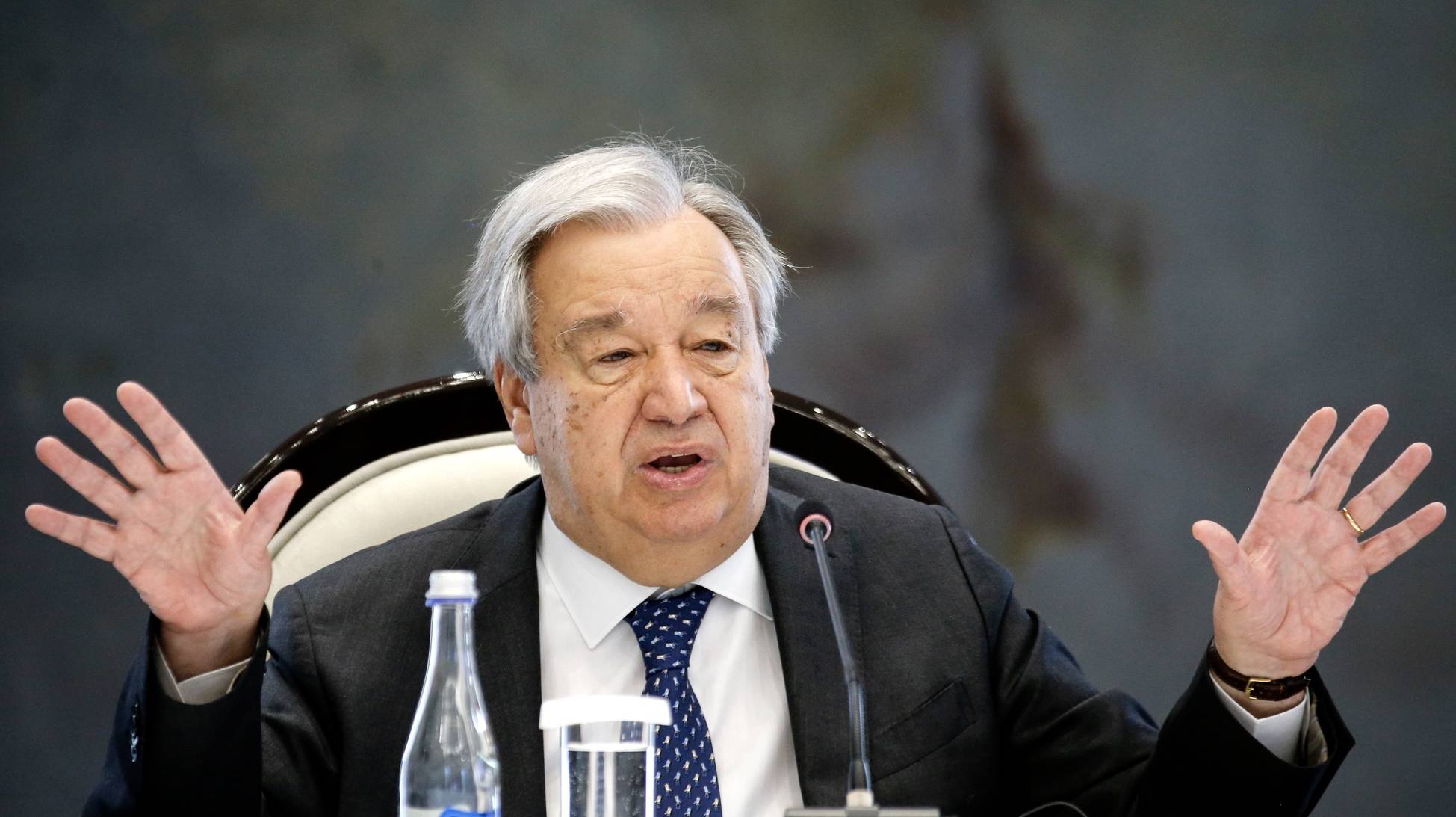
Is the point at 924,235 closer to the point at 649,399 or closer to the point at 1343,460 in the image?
the point at 649,399

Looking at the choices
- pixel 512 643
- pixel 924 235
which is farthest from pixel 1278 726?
pixel 924 235

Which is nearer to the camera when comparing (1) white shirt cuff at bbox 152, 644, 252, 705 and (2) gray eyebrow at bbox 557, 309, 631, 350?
(1) white shirt cuff at bbox 152, 644, 252, 705

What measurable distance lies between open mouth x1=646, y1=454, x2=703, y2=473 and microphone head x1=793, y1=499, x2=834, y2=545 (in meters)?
0.53

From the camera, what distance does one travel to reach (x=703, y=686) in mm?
1898

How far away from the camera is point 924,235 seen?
3607 mm

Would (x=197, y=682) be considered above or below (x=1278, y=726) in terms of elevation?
above

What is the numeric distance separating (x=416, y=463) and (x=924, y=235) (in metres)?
1.74

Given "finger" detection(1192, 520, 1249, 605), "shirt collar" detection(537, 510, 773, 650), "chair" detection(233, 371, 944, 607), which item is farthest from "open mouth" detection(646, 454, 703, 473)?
"finger" detection(1192, 520, 1249, 605)

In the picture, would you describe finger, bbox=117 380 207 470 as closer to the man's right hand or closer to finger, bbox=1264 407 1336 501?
the man's right hand

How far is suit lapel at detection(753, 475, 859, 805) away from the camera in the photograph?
1783 mm

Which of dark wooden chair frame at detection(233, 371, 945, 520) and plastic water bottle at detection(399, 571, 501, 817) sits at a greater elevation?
dark wooden chair frame at detection(233, 371, 945, 520)

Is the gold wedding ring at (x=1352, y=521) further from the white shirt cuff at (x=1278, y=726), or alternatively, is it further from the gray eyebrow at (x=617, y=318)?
the gray eyebrow at (x=617, y=318)

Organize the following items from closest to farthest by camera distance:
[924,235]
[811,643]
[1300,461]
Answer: [1300,461]
[811,643]
[924,235]

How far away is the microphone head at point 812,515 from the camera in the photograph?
1.39 meters
